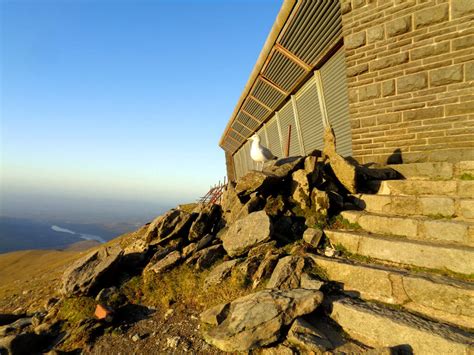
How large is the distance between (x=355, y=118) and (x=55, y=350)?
313 inches

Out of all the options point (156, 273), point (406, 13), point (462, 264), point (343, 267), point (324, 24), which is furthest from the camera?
point (324, 24)

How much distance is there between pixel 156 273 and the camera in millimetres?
5398

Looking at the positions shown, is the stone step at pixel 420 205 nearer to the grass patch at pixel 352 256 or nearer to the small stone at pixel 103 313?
the grass patch at pixel 352 256

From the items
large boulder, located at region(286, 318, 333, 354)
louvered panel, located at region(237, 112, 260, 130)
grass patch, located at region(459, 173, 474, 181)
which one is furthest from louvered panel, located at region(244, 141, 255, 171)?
large boulder, located at region(286, 318, 333, 354)

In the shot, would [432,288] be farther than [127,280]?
No

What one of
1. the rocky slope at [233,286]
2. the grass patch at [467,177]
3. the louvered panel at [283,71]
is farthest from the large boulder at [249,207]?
the louvered panel at [283,71]

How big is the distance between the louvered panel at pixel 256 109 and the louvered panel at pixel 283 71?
3.25 m

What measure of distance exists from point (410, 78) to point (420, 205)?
348 centimetres

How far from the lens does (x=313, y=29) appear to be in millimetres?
8297

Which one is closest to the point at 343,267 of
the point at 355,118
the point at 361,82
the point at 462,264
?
the point at 462,264

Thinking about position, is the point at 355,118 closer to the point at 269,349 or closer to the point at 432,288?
the point at 432,288

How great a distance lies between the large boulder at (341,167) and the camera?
19.2 feet

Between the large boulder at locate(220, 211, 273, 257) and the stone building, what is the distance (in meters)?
3.99

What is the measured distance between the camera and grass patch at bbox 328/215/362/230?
523 cm
